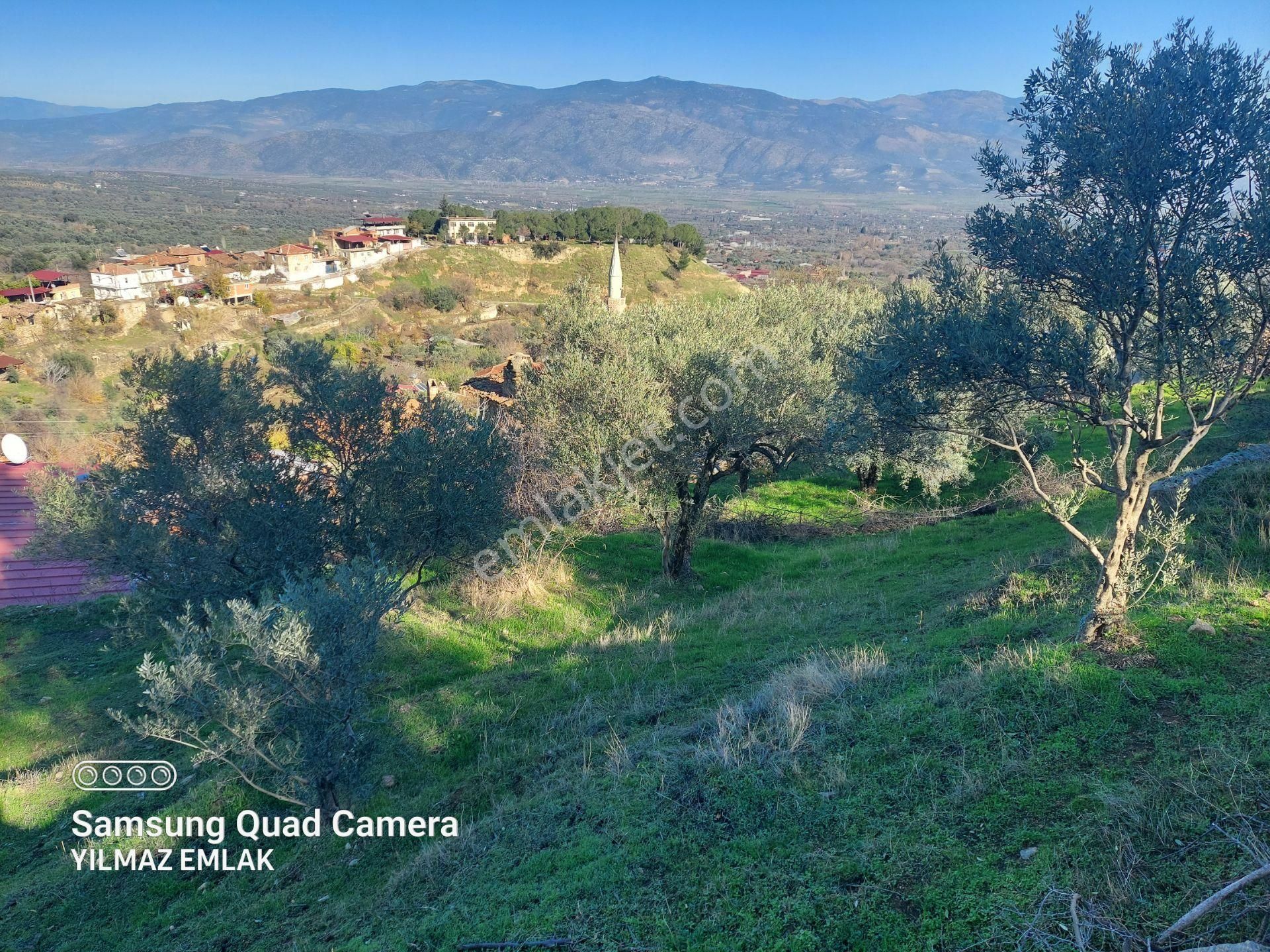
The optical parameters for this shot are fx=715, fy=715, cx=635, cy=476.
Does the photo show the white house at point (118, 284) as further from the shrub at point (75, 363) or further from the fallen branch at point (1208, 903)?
the fallen branch at point (1208, 903)

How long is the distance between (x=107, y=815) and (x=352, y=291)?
76.7 meters

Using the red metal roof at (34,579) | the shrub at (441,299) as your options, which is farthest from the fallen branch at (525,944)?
the shrub at (441,299)

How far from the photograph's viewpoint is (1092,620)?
303 inches

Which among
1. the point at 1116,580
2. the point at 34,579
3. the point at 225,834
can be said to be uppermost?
the point at 1116,580

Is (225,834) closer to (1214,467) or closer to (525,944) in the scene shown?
(525,944)

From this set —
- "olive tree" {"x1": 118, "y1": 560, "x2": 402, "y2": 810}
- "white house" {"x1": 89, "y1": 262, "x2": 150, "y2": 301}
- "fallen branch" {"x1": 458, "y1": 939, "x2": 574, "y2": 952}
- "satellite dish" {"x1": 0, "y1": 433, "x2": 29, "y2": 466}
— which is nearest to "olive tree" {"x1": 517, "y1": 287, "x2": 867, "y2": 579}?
"olive tree" {"x1": 118, "y1": 560, "x2": 402, "y2": 810}

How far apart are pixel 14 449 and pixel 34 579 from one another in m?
13.7

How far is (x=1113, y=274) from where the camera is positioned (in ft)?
23.2

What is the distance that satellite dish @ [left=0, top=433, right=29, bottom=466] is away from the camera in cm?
2950

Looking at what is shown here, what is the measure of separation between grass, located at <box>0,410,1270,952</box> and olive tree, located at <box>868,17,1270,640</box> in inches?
75.8

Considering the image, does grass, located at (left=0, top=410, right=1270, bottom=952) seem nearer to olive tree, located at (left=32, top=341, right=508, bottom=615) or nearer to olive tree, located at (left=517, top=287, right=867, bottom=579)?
olive tree, located at (left=32, top=341, right=508, bottom=615)

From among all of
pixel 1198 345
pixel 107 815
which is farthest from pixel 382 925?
pixel 1198 345

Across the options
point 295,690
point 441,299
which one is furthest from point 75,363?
point 295,690

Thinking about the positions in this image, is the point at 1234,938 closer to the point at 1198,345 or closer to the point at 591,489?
the point at 1198,345
